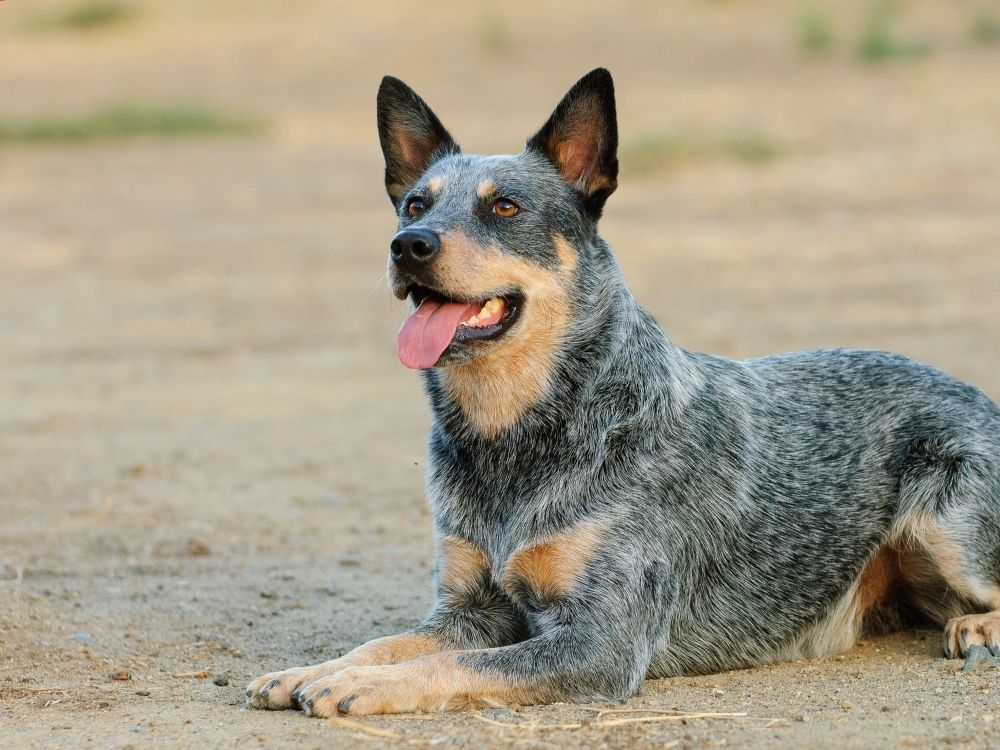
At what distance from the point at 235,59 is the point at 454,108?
693cm

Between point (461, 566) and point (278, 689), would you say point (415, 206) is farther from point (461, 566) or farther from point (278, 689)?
point (278, 689)

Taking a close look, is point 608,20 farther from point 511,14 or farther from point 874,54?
point 874,54

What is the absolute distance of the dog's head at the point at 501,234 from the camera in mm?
5527

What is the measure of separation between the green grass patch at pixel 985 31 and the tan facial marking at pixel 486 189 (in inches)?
780

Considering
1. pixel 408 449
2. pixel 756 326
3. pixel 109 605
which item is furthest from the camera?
pixel 756 326

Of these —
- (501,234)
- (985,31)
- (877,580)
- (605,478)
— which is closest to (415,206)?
(501,234)

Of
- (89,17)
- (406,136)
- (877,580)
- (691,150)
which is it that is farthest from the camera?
(89,17)

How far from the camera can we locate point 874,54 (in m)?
23.6

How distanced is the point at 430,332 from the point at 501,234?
1.49ft

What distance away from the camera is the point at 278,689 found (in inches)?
208

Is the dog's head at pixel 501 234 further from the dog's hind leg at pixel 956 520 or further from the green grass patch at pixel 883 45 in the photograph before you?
the green grass patch at pixel 883 45

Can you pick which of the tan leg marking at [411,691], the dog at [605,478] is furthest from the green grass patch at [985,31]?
the tan leg marking at [411,691]

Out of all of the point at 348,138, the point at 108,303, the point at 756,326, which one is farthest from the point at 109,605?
the point at 348,138

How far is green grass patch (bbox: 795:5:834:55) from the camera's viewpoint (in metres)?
24.9
